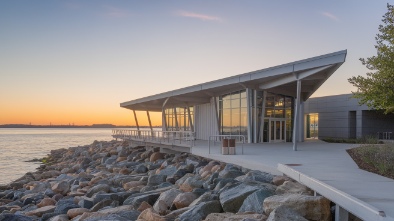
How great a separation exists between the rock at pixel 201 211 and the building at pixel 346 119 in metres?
28.1

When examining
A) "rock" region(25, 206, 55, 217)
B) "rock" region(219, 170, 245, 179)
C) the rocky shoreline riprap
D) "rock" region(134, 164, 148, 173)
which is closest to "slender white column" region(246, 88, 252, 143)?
the rocky shoreline riprap

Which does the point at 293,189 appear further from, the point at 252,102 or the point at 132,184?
the point at 252,102

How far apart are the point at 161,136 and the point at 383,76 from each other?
49.0 ft

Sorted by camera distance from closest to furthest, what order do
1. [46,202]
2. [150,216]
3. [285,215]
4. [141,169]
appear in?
[285,215] → [150,216] → [46,202] → [141,169]

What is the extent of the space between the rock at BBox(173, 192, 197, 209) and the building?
27.2 meters

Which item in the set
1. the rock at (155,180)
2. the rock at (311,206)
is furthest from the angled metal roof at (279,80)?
the rock at (311,206)

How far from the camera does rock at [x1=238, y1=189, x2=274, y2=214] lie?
Answer: 7.87 m

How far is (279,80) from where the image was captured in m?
22.8

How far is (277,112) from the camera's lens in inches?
1096

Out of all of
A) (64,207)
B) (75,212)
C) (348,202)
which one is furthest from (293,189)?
(64,207)

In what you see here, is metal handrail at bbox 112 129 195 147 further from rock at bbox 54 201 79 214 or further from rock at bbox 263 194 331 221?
rock at bbox 263 194 331 221

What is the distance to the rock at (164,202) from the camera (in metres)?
9.75

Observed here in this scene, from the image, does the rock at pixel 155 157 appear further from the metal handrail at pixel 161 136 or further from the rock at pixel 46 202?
the rock at pixel 46 202

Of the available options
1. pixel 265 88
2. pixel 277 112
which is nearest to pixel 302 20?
pixel 265 88
